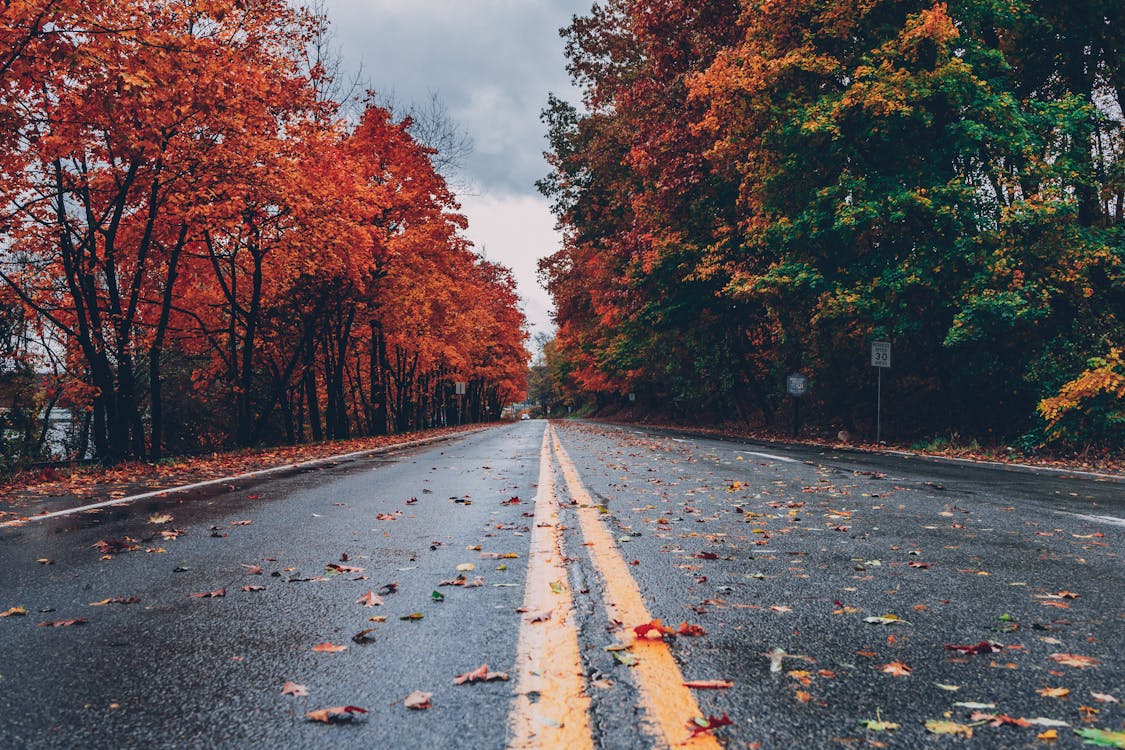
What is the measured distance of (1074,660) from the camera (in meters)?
2.36

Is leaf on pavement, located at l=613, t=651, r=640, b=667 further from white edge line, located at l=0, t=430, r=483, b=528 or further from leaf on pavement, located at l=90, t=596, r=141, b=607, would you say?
white edge line, located at l=0, t=430, r=483, b=528

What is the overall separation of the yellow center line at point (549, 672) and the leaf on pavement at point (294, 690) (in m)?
0.67

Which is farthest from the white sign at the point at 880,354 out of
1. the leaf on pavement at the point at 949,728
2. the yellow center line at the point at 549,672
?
the leaf on pavement at the point at 949,728

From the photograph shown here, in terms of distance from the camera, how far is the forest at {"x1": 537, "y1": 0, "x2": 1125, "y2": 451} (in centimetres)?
1341

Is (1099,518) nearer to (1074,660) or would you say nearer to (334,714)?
(1074,660)

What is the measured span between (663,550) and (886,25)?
1593 centimetres

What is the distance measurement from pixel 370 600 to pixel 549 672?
49.4 inches

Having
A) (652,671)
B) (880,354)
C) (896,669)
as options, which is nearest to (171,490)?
(652,671)

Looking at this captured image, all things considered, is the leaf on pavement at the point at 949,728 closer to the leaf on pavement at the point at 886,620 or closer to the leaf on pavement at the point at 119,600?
the leaf on pavement at the point at 886,620

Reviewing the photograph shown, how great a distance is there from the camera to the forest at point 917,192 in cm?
1341

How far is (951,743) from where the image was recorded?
5.80 ft

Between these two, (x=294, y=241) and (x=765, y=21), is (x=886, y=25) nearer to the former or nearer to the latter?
(x=765, y=21)

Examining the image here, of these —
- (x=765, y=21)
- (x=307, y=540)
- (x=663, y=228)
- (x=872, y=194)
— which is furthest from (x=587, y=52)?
(x=307, y=540)

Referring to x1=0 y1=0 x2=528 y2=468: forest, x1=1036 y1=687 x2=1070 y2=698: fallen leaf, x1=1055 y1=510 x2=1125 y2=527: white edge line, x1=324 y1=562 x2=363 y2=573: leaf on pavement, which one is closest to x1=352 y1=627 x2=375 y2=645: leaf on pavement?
x1=324 y1=562 x2=363 y2=573: leaf on pavement
